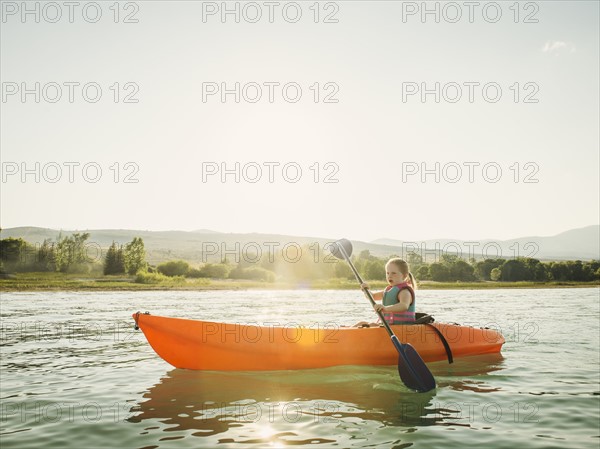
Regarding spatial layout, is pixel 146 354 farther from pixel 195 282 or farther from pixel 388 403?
pixel 195 282

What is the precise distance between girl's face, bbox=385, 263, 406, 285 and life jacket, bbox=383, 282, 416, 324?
7cm

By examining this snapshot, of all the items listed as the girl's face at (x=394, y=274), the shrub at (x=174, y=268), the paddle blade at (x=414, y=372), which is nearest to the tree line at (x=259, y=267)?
the shrub at (x=174, y=268)

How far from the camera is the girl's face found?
750cm

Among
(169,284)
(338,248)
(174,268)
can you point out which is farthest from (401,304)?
(174,268)

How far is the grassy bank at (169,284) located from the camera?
33.4 m

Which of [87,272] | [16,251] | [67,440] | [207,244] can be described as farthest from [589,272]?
[207,244]

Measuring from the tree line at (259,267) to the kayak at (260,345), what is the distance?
37.4m

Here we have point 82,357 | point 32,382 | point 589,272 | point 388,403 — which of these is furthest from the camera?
point 589,272

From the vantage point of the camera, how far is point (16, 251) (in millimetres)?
45156

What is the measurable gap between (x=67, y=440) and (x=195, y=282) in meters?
38.2

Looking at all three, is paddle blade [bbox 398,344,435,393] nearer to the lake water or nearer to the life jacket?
the lake water

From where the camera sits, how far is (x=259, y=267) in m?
50.3

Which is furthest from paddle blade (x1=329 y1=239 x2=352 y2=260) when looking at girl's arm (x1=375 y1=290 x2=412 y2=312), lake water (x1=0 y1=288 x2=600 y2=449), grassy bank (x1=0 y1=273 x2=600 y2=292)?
grassy bank (x1=0 y1=273 x2=600 y2=292)

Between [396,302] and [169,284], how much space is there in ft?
111
